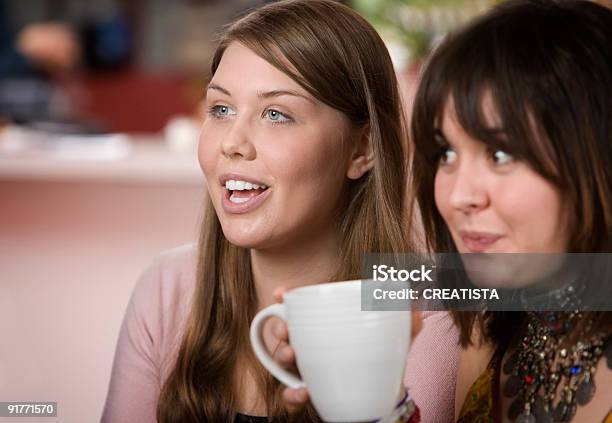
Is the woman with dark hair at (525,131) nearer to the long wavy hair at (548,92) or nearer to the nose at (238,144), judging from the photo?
the long wavy hair at (548,92)

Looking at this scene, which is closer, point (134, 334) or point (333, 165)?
point (333, 165)

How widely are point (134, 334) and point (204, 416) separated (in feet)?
0.72

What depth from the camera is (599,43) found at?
2.87ft

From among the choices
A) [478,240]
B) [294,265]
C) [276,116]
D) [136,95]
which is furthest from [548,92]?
[136,95]

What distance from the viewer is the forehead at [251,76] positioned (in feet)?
3.96

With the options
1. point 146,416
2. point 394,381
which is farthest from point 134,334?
point 394,381

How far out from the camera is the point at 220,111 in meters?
1.25

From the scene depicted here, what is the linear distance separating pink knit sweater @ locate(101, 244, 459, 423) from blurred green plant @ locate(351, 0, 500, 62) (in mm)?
1836

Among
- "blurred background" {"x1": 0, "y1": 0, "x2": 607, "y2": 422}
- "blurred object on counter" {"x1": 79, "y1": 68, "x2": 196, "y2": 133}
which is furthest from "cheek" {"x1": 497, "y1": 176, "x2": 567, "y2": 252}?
"blurred object on counter" {"x1": 79, "y1": 68, "x2": 196, "y2": 133}

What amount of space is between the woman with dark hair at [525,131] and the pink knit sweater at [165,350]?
29 cm

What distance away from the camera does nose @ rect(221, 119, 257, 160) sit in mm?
1166

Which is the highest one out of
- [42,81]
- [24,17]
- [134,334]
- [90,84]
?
[24,17]

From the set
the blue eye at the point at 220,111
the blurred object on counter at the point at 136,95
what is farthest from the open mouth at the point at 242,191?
the blurred object on counter at the point at 136,95

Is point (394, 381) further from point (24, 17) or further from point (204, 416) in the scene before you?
point (24, 17)
